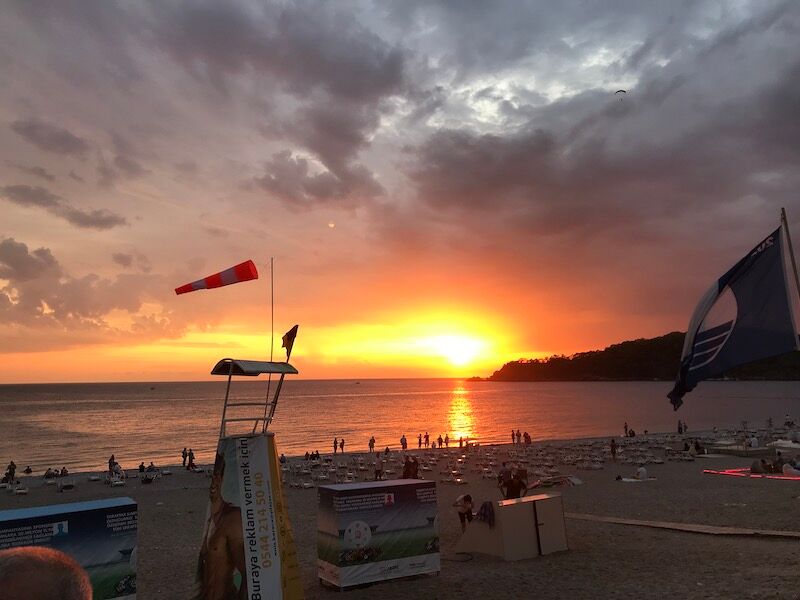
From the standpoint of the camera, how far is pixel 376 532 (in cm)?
1284

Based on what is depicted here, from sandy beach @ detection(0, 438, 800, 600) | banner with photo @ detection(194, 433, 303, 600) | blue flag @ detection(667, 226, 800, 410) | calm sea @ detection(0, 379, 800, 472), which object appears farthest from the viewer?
calm sea @ detection(0, 379, 800, 472)

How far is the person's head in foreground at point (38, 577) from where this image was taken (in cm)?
157

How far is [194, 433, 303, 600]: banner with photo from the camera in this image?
1003 centimetres

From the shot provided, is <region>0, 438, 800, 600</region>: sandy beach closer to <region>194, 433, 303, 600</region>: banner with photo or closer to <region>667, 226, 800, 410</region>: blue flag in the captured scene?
<region>194, 433, 303, 600</region>: banner with photo

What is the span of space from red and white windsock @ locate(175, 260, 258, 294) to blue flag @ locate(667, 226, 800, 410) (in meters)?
7.58

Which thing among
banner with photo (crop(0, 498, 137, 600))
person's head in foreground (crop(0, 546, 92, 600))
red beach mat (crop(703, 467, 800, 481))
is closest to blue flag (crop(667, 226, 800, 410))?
banner with photo (crop(0, 498, 137, 600))

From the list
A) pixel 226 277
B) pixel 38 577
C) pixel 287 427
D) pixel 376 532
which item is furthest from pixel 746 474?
pixel 287 427

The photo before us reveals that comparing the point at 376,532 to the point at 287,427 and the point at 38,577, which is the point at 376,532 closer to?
the point at 38,577

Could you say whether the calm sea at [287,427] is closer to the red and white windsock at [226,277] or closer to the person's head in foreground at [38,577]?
the red and white windsock at [226,277]

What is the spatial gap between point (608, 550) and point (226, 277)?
11.6 m

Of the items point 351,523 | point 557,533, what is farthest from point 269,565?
point 557,533

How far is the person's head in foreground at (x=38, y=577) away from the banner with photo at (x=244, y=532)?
8849mm

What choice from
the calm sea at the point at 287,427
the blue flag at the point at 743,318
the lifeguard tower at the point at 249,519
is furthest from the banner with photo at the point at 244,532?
the calm sea at the point at 287,427

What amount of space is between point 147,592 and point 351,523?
5147 millimetres
